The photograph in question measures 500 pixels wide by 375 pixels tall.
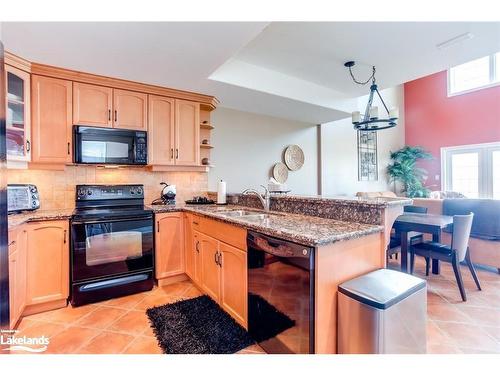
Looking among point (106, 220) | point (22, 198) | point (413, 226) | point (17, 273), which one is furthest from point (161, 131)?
point (413, 226)

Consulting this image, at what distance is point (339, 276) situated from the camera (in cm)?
142

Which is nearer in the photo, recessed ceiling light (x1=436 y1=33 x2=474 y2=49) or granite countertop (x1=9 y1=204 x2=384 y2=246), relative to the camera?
granite countertop (x1=9 y1=204 x2=384 y2=246)

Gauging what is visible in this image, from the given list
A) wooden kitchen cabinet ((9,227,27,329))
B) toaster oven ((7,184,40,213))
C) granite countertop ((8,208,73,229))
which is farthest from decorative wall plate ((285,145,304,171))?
wooden kitchen cabinet ((9,227,27,329))

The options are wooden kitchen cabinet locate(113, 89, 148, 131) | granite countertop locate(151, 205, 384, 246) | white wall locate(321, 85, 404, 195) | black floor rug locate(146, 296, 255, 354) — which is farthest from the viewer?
white wall locate(321, 85, 404, 195)

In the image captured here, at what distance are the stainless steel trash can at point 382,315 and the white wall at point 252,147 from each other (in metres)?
2.76

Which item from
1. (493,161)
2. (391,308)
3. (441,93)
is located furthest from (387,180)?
(391,308)

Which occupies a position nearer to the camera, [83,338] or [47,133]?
[83,338]

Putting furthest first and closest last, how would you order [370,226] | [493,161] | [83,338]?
1. [493,161]
2. [83,338]
3. [370,226]

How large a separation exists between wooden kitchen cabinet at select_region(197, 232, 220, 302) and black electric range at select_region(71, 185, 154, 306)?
64 centimetres

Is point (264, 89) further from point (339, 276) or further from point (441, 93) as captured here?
point (441, 93)

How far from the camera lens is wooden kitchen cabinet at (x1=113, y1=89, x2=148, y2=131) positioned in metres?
2.77

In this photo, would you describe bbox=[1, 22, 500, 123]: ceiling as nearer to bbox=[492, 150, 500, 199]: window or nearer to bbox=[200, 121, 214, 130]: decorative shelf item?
bbox=[200, 121, 214, 130]: decorative shelf item

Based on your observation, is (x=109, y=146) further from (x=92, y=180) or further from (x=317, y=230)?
(x=317, y=230)

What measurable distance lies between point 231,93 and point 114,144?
1.52 metres
